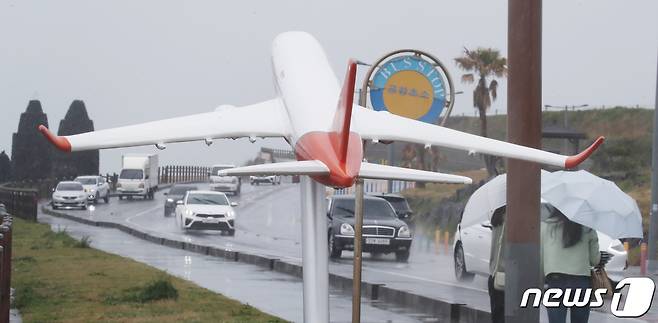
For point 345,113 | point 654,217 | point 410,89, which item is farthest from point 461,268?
point 345,113

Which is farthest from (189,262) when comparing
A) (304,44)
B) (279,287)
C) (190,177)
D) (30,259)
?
(190,177)

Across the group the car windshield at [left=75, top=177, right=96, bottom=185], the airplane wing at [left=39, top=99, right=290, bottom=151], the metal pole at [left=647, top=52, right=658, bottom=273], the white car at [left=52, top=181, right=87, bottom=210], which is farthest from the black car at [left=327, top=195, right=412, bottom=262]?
the car windshield at [left=75, top=177, right=96, bottom=185]

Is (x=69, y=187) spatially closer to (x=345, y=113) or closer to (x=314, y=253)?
(x=314, y=253)

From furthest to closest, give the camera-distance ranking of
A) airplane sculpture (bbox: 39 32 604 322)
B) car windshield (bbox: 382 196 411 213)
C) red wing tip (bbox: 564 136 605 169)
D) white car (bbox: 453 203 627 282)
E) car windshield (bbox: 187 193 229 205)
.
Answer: car windshield (bbox: 187 193 229 205), car windshield (bbox: 382 196 411 213), white car (bbox: 453 203 627 282), red wing tip (bbox: 564 136 605 169), airplane sculpture (bbox: 39 32 604 322)

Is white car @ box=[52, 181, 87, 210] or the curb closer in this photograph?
the curb

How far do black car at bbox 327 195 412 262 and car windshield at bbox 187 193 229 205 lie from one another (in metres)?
11.8

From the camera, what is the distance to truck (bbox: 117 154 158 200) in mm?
Answer: 76438

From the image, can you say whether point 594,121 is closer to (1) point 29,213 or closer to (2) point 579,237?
(1) point 29,213

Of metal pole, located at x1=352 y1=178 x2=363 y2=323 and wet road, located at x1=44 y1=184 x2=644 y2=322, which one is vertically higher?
metal pole, located at x1=352 y1=178 x2=363 y2=323

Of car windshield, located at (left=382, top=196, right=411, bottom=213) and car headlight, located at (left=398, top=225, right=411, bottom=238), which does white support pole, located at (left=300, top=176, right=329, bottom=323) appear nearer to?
car headlight, located at (left=398, top=225, right=411, bottom=238)

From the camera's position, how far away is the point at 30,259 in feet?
79.8

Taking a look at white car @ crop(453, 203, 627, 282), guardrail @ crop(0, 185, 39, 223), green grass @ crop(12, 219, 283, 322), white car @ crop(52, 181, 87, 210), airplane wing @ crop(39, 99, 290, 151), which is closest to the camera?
airplane wing @ crop(39, 99, 290, 151)

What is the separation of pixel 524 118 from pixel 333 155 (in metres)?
3.98

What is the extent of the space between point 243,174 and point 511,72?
164 inches
